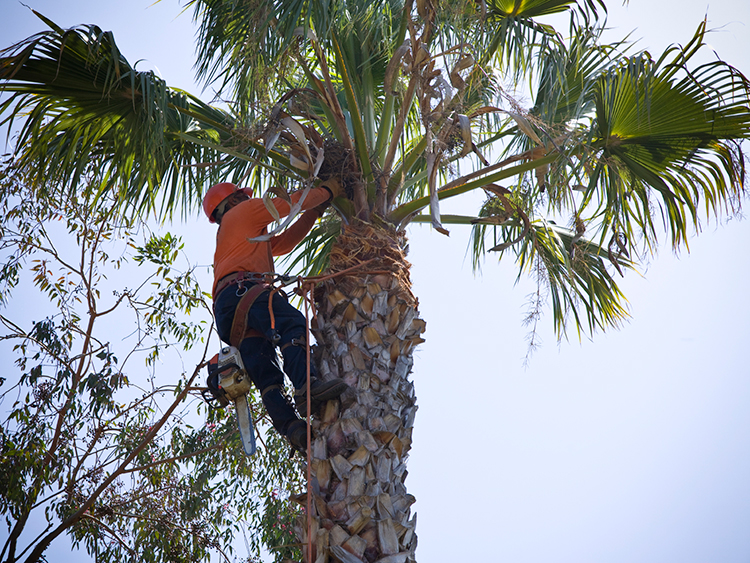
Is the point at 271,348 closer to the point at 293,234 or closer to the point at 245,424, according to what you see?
the point at 245,424

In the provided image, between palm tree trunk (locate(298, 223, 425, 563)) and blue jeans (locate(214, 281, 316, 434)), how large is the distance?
160mm

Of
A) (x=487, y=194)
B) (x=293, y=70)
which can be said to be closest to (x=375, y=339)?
(x=487, y=194)

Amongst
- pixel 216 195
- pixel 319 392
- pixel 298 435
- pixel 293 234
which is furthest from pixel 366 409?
pixel 216 195

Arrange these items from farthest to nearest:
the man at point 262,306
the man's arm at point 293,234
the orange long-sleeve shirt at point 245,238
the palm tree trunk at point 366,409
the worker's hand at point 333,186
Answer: the man's arm at point 293,234 < the orange long-sleeve shirt at point 245,238 < the worker's hand at point 333,186 < the man at point 262,306 < the palm tree trunk at point 366,409

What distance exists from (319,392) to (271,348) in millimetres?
712

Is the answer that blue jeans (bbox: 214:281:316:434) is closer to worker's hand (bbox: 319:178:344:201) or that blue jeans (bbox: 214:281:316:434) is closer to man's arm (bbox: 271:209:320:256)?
man's arm (bbox: 271:209:320:256)

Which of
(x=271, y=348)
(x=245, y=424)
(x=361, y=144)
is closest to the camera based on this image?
(x=245, y=424)

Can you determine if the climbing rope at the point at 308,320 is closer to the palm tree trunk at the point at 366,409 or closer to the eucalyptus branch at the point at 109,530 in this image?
the palm tree trunk at the point at 366,409

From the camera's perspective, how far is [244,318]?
427cm

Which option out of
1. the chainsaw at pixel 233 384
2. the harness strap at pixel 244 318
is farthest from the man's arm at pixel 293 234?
the chainsaw at pixel 233 384

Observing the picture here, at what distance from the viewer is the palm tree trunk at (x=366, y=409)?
139 inches

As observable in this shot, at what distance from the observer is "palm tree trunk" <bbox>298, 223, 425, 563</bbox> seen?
353cm

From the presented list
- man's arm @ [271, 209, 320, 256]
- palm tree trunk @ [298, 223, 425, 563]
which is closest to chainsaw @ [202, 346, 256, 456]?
palm tree trunk @ [298, 223, 425, 563]

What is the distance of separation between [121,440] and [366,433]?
12.9 feet
